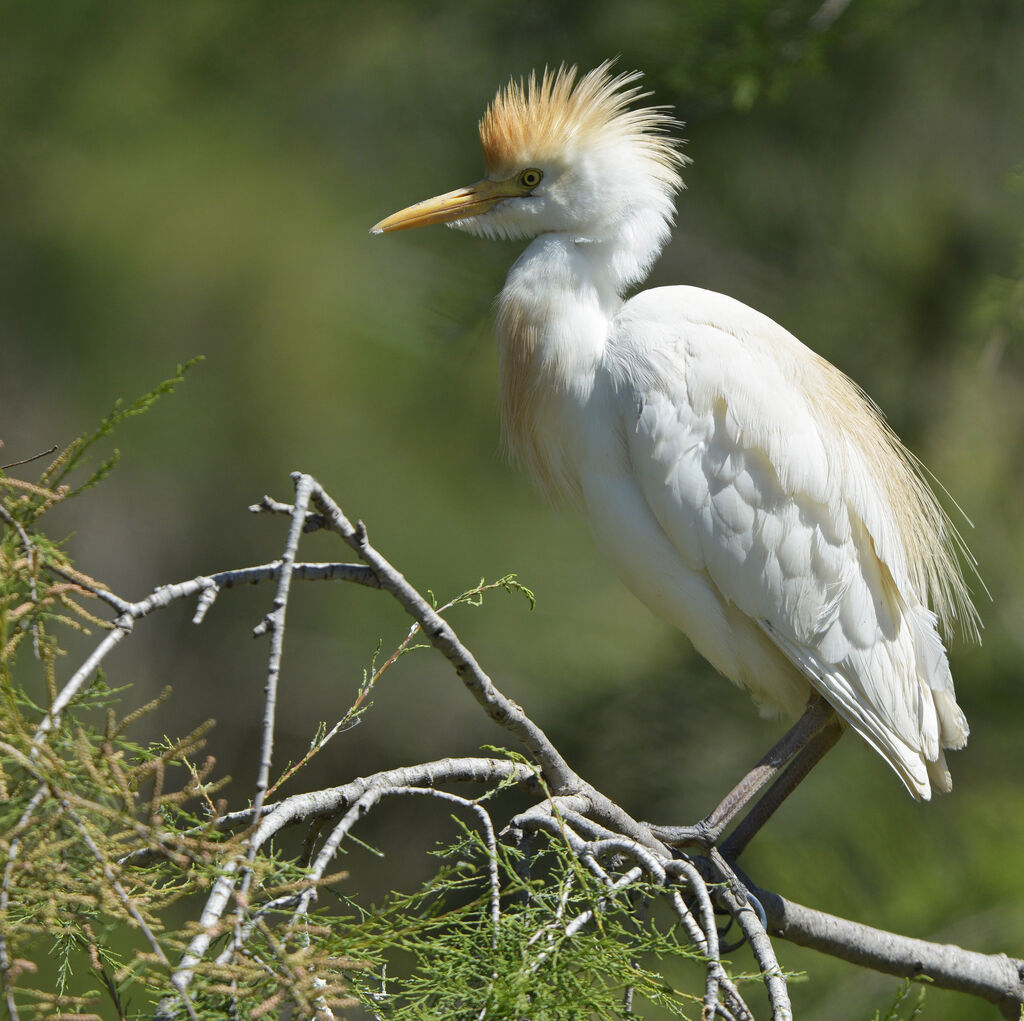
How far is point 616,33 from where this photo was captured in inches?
104

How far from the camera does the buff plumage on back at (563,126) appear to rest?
7.30 ft

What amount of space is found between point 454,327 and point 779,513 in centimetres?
95

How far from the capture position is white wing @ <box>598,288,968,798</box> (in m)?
1.97

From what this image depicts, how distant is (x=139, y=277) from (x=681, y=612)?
2.94 m

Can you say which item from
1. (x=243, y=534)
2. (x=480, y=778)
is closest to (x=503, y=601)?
(x=243, y=534)

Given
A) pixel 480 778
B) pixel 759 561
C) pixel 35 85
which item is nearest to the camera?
pixel 480 778

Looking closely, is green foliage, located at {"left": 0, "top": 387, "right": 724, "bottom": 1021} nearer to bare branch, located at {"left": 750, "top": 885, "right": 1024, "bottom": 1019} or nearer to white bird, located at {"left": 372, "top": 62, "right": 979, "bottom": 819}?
bare branch, located at {"left": 750, "top": 885, "right": 1024, "bottom": 1019}

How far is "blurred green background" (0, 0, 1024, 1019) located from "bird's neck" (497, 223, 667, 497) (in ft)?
0.98

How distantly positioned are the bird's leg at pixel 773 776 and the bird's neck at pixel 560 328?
624 mm

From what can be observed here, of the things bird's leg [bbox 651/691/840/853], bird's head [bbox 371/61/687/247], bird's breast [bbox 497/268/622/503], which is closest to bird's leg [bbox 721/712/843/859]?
bird's leg [bbox 651/691/840/853]

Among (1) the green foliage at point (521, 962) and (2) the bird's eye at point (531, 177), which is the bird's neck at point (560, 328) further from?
(1) the green foliage at point (521, 962)

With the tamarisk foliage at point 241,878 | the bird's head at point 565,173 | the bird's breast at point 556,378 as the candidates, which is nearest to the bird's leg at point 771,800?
the bird's breast at point 556,378

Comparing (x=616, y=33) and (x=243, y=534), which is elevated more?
(x=616, y=33)

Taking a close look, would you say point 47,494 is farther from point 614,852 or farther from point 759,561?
point 759,561
